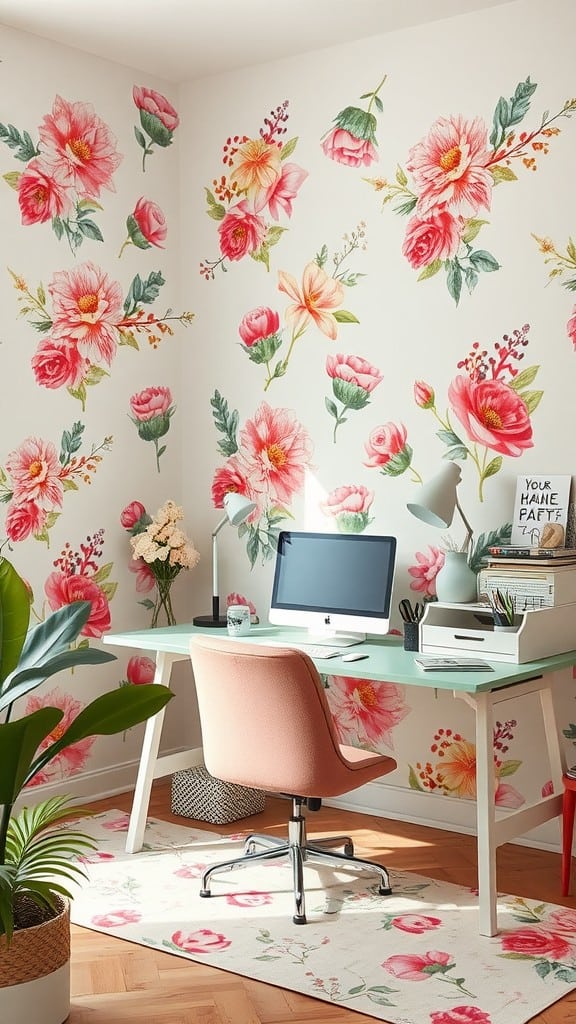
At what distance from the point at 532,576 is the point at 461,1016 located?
130cm

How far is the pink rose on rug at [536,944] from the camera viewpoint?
288 cm

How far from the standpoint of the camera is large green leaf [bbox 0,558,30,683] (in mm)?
2580

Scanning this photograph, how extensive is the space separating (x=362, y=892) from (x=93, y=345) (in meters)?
2.17

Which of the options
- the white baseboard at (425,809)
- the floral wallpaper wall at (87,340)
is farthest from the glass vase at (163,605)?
the white baseboard at (425,809)

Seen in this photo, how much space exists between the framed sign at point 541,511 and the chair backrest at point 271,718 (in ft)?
3.14

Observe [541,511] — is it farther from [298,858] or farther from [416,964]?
[416,964]

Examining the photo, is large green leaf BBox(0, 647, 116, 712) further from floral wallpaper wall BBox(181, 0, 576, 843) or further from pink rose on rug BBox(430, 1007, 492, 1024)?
floral wallpaper wall BBox(181, 0, 576, 843)

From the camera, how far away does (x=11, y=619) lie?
2.59m

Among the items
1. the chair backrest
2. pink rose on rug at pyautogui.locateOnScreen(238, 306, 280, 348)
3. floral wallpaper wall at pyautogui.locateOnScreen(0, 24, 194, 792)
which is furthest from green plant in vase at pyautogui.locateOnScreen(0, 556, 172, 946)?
pink rose on rug at pyautogui.locateOnScreen(238, 306, 280, 348)

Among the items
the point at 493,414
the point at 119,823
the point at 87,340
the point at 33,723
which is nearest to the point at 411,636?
the point at 493,414

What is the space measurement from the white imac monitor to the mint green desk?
0.08 m

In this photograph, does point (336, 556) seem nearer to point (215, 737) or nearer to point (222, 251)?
point (215, 737)

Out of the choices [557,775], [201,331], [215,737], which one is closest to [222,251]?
[201,331]

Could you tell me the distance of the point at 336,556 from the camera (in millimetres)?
3852
